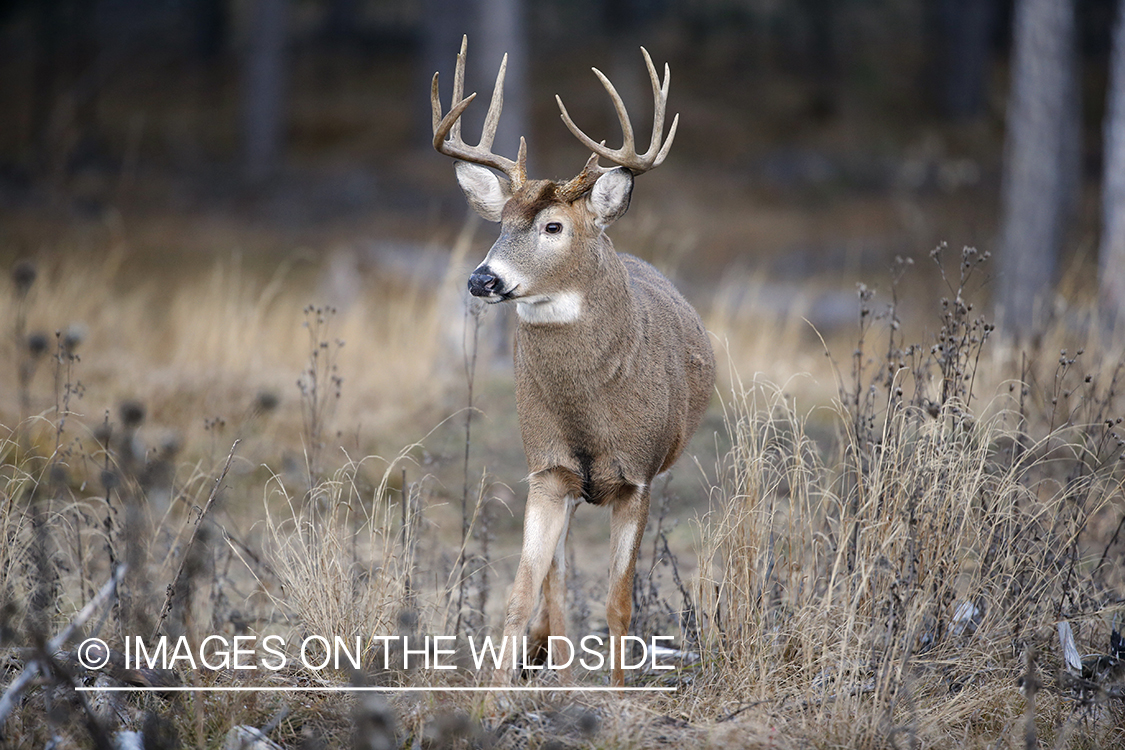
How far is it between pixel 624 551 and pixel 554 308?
0.99 metres

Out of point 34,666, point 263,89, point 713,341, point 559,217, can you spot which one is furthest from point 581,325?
point 263,89

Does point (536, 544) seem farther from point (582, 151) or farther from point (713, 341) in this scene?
point (582, 151)

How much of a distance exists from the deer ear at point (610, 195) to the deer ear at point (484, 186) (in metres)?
0.37

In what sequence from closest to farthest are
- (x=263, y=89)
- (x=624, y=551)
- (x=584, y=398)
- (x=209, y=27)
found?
(x=584, y=398) < (x=624, y=551) < (x=263, y=89) < (x=209, y=27)

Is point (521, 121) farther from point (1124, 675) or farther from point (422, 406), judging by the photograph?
point (1124, 675)

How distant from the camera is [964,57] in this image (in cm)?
2675

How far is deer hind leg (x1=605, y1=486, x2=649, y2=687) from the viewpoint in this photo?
416 cm

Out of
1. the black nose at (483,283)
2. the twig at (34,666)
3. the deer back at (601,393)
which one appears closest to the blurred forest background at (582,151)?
the deer back at (601,393)

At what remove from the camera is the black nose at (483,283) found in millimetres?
3775

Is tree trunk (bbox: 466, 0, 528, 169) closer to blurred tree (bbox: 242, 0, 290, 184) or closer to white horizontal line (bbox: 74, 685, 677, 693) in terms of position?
white horizontal line (bbox: 74, 685, 677, 693)

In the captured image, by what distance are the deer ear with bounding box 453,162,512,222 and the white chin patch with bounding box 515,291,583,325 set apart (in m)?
0.42

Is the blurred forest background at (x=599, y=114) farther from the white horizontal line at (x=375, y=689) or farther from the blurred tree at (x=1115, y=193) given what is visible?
the white horizontal line at (x=375, y=689)

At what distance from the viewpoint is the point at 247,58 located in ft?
73.7

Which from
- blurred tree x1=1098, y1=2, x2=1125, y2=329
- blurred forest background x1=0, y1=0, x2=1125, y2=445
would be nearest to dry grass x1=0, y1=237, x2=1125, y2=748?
blurred forest background x1=0, y1=0, x2=1125, y2=445
